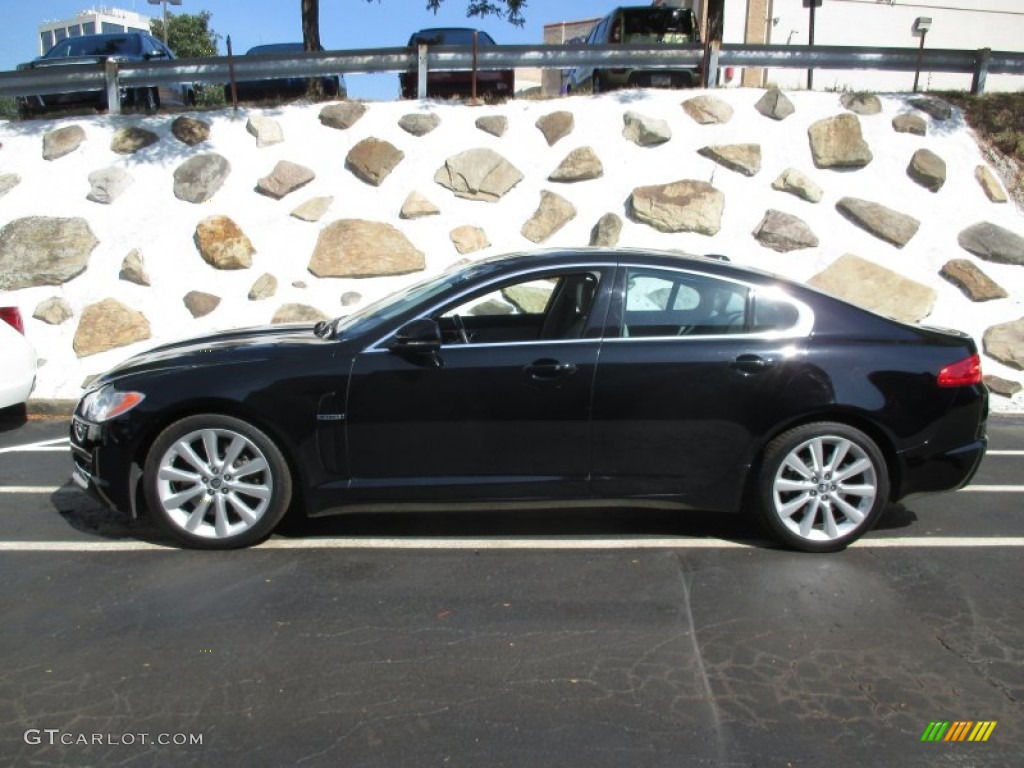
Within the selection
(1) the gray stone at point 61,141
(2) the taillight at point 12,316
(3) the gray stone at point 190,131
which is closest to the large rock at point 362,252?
(3) the gray stone at point 190,131

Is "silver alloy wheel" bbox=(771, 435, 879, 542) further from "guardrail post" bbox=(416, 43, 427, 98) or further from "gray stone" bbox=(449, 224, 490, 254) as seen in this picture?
"guardrail post" bbox=(416, 43, 427, 98)

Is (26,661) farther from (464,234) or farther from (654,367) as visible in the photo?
(464,234)

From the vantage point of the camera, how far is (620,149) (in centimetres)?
998

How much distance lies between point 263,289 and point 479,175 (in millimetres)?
2676

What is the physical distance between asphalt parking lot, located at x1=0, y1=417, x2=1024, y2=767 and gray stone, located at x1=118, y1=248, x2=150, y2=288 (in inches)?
178

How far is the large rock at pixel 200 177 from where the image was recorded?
9641 millimetres

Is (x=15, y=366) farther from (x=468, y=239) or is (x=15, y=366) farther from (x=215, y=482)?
(x=468, y=239)

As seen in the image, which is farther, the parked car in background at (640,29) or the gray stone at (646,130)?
the parked car in background at (640,29)

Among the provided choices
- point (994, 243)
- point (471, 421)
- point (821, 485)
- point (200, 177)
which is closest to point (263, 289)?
point (200, 177)

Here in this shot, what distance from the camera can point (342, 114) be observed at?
10359mm

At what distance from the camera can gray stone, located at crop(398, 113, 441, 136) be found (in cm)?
1022

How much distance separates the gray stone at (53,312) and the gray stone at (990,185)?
379 inches

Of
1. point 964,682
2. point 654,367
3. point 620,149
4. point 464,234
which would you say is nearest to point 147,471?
point 654,367

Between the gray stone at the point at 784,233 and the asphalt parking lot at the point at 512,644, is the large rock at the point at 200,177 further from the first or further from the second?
the gray stone at the point at 784,233
